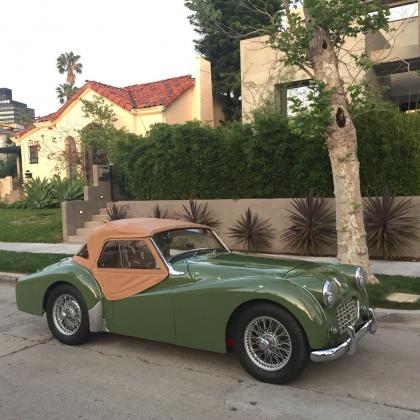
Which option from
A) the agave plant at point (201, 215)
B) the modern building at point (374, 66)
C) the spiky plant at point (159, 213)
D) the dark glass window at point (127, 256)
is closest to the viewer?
the dark glass window at point (127, 256)

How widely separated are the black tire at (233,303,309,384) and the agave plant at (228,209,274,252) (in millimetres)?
7617

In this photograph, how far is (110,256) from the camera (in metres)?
5.98

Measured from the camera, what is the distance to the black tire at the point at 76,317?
5.98 m

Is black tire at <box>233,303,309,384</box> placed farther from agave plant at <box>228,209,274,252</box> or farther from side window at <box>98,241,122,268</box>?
agave plant at <box>228,209,274,252</box>

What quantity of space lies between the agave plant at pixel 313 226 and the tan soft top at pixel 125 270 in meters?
5.65

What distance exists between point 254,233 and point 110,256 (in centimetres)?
679

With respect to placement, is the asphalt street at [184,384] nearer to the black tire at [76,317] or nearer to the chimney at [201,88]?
the black tire at [76,317]

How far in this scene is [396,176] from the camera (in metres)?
11.3

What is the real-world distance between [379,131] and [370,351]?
6.84 metres

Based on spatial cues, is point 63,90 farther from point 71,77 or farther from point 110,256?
point 110,256

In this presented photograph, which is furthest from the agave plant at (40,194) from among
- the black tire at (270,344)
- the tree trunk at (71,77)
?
the tree trunk at (71,77)

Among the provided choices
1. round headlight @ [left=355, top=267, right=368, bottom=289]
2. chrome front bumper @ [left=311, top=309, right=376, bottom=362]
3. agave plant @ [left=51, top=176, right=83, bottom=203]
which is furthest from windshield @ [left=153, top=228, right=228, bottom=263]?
agave plant @ [left=51, top=176, right=83, bottom=203]

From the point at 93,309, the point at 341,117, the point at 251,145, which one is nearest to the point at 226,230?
the point at 251,145

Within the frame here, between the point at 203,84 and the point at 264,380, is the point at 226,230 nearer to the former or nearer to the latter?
the point at 264,380
